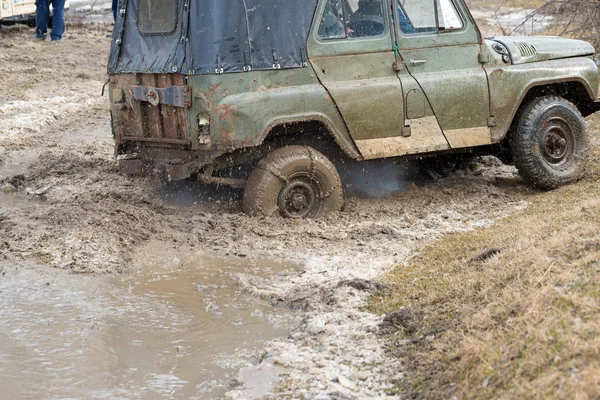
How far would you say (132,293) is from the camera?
6016 millimetres

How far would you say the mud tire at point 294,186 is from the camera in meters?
7.26

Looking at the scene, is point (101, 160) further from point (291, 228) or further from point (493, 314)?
point (493, 314)

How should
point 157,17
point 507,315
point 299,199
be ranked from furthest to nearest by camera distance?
point 299,199
point 157,17
point 507,315

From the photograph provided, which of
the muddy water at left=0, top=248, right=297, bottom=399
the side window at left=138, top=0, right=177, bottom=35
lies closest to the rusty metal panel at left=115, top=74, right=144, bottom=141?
the side window at left=138, top=0, right=177, bottom=35

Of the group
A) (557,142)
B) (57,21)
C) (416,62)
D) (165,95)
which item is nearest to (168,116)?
(165,95)

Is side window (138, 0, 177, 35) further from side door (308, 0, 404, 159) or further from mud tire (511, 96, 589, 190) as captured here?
mud tire (511, 96, 589, 190)

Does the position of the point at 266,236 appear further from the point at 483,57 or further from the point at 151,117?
the point at 483,57

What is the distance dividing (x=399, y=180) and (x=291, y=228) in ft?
6.05

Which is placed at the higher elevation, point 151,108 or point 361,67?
point 361,67

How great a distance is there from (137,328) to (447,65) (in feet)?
12.9

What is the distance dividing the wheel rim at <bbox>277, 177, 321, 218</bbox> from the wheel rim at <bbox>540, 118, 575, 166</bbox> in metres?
2.42

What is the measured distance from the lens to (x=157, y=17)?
7395 mm

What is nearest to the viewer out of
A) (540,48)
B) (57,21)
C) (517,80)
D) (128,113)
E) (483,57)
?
(128,113)

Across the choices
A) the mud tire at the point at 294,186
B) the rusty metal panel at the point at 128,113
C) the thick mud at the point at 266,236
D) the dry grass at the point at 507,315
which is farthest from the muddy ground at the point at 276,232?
the rusty metal panel at the point at 128,113
